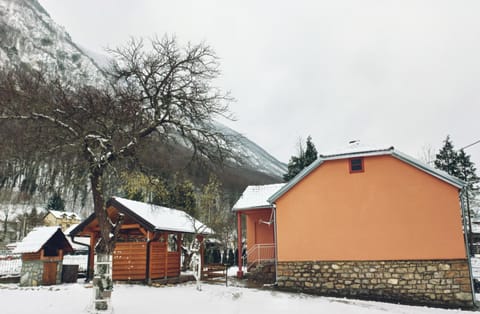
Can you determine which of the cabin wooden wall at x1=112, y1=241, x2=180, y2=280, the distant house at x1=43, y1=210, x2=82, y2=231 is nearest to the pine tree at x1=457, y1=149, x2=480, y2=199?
the cabin wooden wall at x1=112, y1=241, x2=180, y2=280

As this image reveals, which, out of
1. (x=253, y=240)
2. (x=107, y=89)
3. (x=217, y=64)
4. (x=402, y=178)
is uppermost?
(x=217, y=64)

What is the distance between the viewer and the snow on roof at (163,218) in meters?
14.5

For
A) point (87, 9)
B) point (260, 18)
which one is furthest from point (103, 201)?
point (87, 9)

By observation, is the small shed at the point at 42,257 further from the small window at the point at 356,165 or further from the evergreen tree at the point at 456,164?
the evergreen tree at the point at 456,164

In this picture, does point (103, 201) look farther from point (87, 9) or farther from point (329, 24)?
point (87, 9)

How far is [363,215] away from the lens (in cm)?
1239

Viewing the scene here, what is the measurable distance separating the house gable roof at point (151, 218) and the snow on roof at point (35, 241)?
91 centimetres

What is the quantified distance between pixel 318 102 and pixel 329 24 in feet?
38.8

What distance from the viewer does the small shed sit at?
14.0 metres

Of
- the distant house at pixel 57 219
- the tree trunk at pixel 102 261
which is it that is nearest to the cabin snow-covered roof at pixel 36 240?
the tree trunk at pixel 102 261

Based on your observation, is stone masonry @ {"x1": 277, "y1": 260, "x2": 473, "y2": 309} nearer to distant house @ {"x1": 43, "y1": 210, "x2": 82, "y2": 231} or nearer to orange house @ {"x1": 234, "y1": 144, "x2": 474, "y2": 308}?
orange house @ {"x1": 234, "y1": 144, "x2": 474, "y2": 308}

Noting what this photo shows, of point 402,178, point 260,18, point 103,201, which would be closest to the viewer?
point 103,201

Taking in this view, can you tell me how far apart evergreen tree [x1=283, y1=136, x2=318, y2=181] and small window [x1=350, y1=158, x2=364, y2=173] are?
20872mm

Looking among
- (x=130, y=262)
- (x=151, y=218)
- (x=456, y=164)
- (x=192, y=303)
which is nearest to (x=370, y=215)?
(x=192, y=303)
